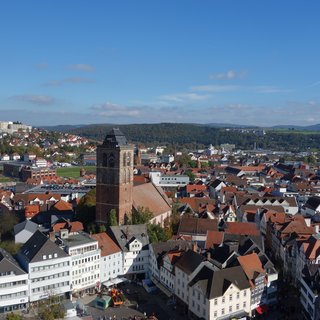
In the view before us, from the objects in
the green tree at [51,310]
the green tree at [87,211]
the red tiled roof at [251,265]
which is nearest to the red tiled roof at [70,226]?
the green tree at [87,211]

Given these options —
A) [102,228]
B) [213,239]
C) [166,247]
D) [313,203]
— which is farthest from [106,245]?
[313,203]

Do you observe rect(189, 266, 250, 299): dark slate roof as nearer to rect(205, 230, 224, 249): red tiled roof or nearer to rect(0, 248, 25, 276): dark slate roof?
rect(205, 230, 224, 249): red tiled roof

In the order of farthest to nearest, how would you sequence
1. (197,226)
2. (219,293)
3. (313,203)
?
(313,203) → (197,226) → (219,293)

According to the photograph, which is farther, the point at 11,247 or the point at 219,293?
the point at 11,247

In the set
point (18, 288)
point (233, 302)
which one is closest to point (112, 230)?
point (18, 288)

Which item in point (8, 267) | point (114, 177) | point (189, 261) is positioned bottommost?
point (8, 267)

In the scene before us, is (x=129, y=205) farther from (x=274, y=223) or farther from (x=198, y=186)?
(x=198, y=186)

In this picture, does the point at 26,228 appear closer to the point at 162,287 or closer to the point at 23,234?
the point at 23,234
